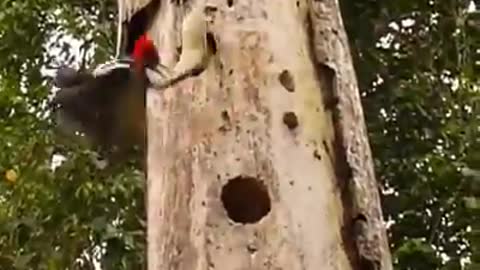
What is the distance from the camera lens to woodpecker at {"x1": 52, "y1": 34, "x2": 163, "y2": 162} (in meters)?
1.69

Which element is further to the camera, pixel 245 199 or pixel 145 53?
pixel 145 53

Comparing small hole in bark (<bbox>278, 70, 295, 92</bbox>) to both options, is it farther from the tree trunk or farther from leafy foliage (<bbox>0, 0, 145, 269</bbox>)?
leafy foliage (<bbox>0, 0, 145, 269</bbox>)

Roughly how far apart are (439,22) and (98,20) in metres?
0.84

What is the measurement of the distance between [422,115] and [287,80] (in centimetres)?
106

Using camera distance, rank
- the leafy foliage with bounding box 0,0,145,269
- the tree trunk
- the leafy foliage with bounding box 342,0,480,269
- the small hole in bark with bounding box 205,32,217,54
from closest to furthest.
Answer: the tree trunk, the small hole in bark with bounding box 205,32,217,54, the leafy foliage with bounding box 342,0,480,269, the leafy foliage with bounding box 0,0,145,269

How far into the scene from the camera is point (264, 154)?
1533 mm

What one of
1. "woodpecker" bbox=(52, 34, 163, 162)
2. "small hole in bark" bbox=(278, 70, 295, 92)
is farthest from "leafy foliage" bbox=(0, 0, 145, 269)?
"small hole in bark" bbox=(278, 70, 295, 92)

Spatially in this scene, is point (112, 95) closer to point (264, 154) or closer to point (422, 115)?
point (264, 154)

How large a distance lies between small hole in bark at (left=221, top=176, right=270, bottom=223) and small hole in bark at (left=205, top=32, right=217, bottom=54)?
0.66 feet

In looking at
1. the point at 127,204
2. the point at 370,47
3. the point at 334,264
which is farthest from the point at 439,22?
the point at 334,264

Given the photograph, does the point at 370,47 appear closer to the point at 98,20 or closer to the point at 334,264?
the point at 98,20

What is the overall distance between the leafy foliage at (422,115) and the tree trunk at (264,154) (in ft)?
2.45

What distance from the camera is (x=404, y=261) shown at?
7.72 ft

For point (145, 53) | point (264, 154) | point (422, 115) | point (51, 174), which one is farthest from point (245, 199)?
point (51, 174)
